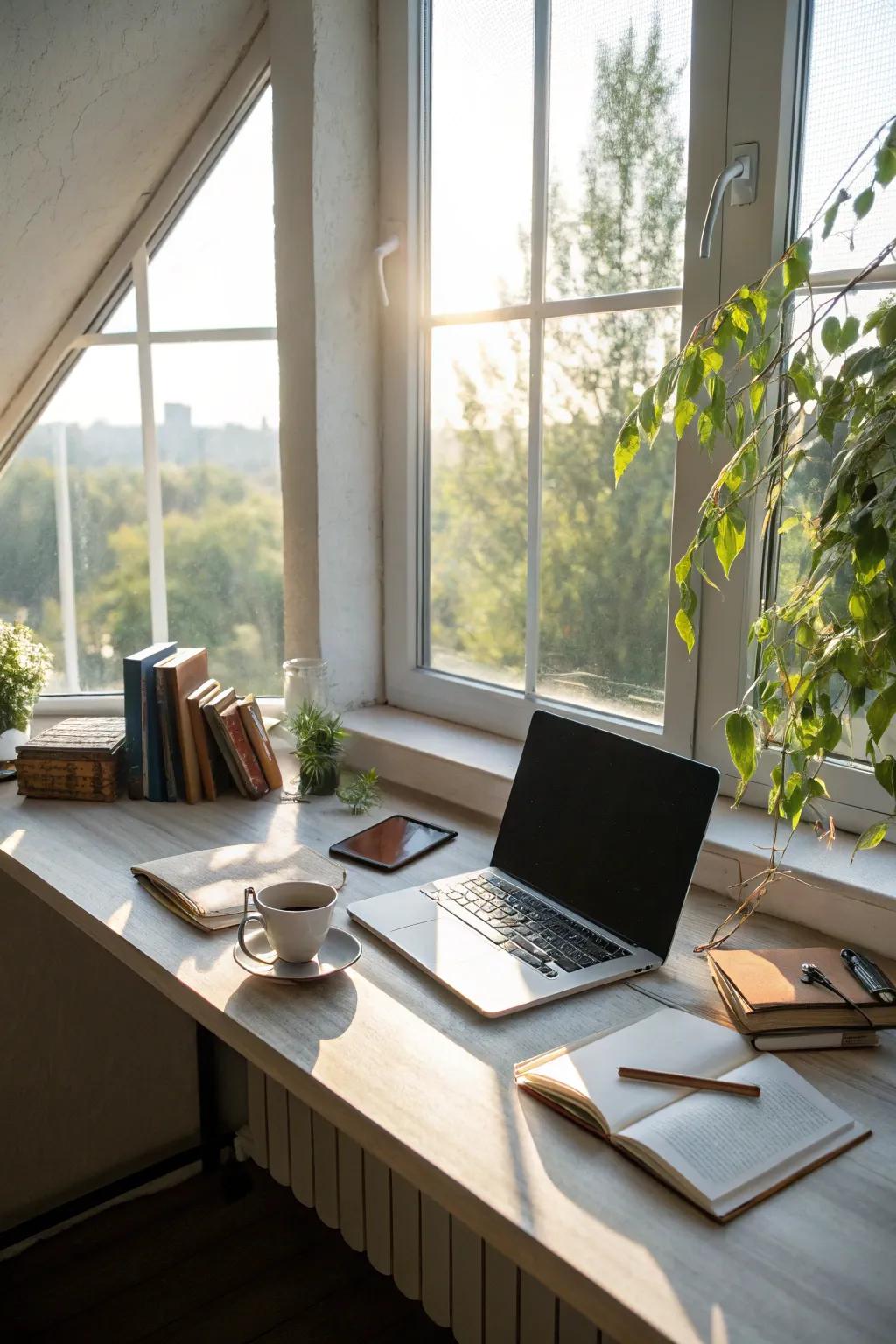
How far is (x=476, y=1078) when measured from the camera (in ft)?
3.39

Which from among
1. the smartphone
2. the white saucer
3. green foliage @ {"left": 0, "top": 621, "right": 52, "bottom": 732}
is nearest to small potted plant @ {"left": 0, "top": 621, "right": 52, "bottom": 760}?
green foliage @ {"left": 0, "top": 621, "right": 52, "bottom": 732}

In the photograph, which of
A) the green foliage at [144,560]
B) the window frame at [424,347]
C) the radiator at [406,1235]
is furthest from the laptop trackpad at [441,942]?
the green foliage at [144,560]

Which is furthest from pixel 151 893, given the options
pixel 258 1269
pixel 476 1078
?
pixel 258 1269

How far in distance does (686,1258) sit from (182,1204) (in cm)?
163

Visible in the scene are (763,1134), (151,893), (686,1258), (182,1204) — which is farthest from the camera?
(182,1204)

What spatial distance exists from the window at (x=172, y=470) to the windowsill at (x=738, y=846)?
55 cm

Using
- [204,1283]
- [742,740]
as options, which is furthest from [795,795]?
[204,1283]

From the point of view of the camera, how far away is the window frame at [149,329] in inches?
83.4

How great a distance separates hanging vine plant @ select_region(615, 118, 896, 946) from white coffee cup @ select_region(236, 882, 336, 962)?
48 centimetres

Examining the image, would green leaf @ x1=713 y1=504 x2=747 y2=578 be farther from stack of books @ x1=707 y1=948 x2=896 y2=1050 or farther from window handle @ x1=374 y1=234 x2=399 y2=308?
window handle @ x1=374 y1=234 x2=399 y2=308

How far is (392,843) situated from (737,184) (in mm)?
1016

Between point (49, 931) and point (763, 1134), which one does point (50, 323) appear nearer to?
point (49, 931)

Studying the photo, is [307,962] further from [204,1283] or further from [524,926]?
[204,1283]

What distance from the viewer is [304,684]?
2.00 meters
